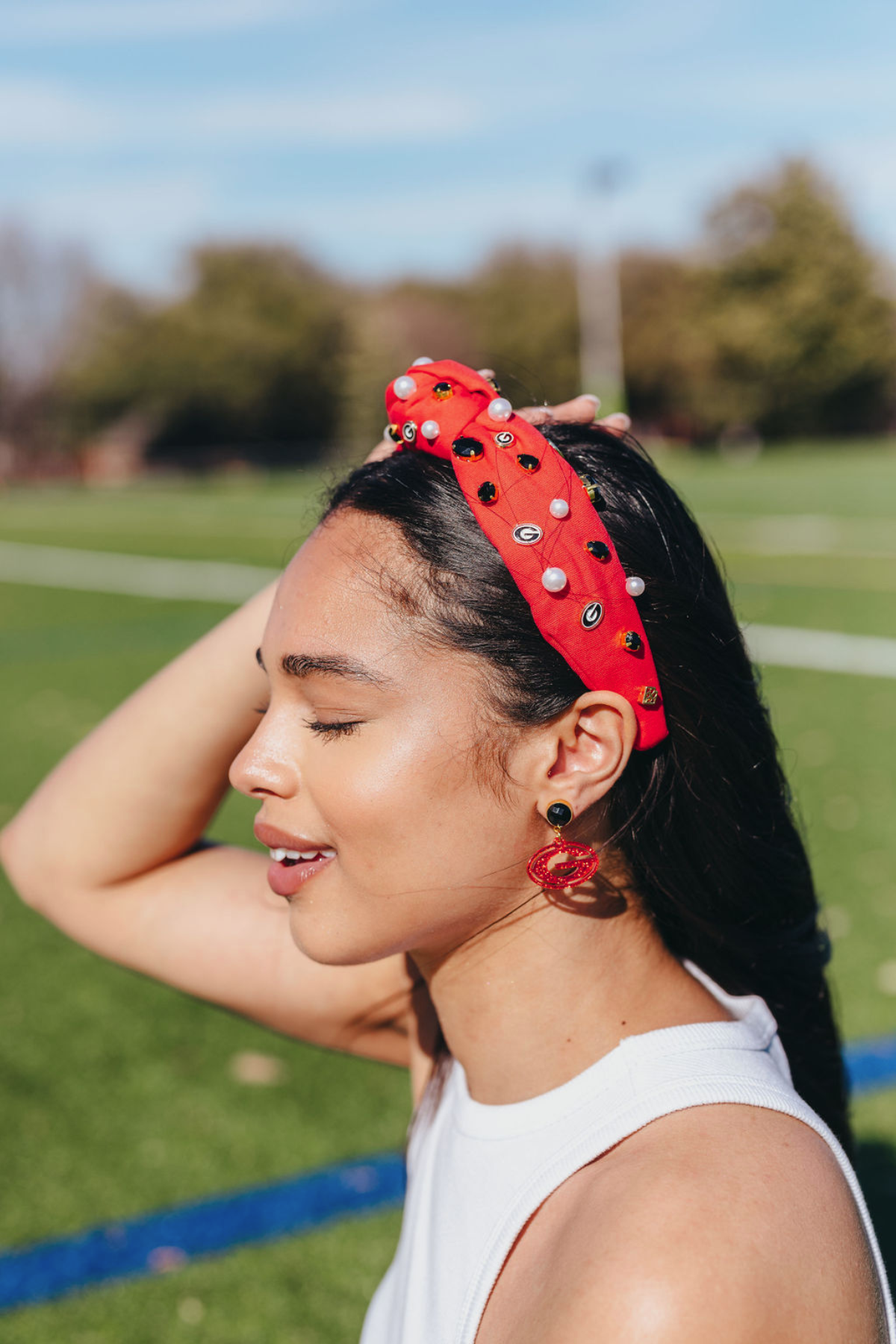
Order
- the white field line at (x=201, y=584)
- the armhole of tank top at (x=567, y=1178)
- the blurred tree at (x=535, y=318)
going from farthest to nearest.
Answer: the blurred tree at (x=535, y=318)
the white field line at (x=201, y=584)
the armhole of tank top at (x=567, y=1178)

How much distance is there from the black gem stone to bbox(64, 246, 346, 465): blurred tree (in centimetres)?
5506

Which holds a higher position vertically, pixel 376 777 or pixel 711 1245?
pixel 376 777

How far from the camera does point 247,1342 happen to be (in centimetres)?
280

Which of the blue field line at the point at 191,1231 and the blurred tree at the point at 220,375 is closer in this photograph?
the blue field line at the point at 191,1231

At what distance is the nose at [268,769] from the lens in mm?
1500

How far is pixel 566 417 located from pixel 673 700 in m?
0.44

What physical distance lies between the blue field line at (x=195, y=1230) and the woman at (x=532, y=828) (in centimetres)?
155

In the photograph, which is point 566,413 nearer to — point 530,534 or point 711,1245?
point 530,534

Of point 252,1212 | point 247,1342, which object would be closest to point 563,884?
point 247,1342

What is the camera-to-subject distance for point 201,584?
49.3ft

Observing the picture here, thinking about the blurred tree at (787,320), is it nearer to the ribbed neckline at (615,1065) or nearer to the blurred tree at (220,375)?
the blurred tree at (220,375)

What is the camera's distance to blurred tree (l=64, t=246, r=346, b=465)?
59156 millimetres

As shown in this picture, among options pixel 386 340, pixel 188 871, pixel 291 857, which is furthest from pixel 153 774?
pixel 386 340

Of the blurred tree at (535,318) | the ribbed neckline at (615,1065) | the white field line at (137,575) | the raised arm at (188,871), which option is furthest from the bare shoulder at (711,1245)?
the blurred tree at (535,318)
